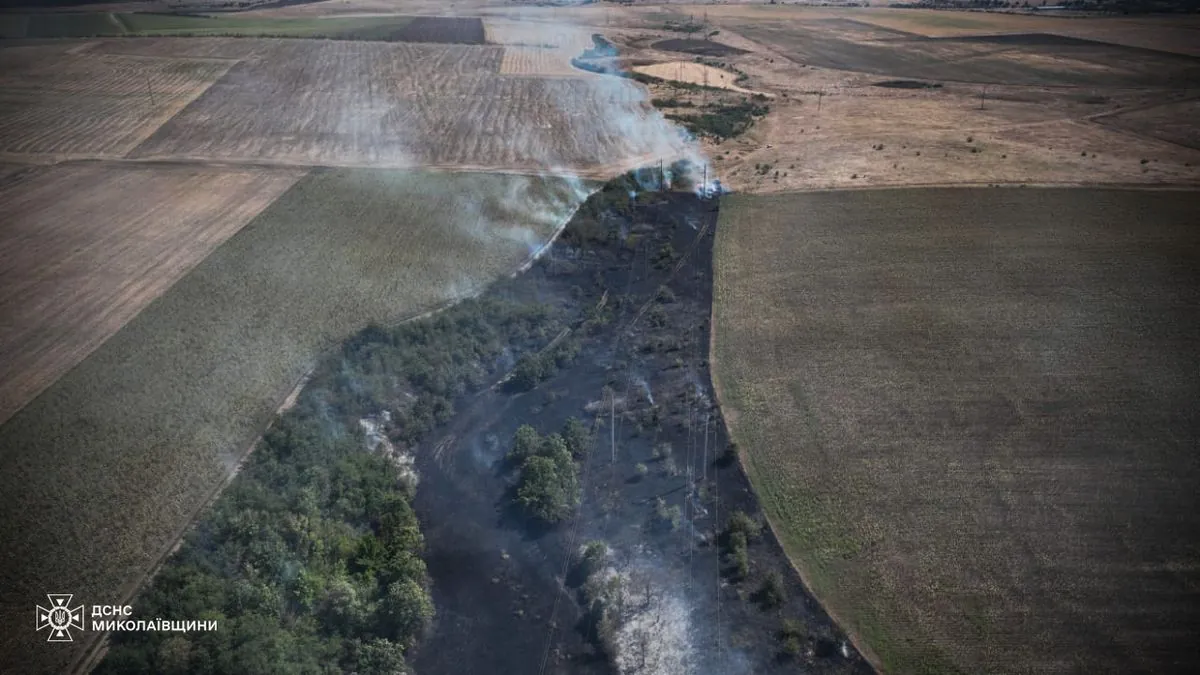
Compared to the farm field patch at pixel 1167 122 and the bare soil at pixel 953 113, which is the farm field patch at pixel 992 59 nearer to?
the bare soil at pixel 953 113

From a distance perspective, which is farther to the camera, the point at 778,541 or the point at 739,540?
the point at 778,541

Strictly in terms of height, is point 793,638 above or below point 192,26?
below

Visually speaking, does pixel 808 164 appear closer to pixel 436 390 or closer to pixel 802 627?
pixel 436 390

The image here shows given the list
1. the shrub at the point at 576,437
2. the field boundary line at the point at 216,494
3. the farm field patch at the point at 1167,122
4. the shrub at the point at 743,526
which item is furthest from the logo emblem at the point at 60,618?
the farm field patch at the point at 1167,122

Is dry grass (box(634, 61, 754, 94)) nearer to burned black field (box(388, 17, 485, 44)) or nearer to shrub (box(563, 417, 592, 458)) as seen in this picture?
burned black field (box(388, 17, 485, 44))

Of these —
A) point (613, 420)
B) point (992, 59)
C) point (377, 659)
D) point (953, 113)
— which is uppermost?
point (992, 59)

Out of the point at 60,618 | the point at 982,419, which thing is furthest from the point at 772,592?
the point at 60,618

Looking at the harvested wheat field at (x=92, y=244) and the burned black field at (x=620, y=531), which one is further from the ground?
the harvested wheat field at (x=92, y=244)

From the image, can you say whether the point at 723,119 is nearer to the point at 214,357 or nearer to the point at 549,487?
the point at 214,357
